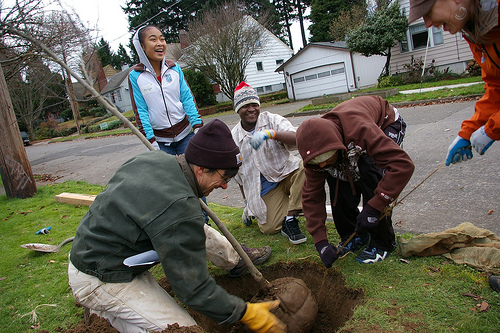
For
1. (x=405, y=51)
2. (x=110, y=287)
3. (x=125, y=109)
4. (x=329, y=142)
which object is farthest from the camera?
(x=125, y=109)

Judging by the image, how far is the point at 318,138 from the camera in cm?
261

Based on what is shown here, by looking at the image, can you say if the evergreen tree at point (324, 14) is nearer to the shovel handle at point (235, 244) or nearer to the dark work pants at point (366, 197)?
the dark work pants at point (366, 197)

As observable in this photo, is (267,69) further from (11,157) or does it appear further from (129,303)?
(129,303)

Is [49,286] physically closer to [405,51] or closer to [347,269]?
[347,269]

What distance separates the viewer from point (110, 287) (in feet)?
7.33

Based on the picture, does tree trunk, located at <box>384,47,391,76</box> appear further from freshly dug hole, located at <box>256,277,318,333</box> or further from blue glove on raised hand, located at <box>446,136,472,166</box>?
freshly dug hole, located at <box>256,277,318,333</box>

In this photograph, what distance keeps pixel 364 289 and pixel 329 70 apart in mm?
20766

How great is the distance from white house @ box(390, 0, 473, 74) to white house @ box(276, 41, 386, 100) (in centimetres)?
227

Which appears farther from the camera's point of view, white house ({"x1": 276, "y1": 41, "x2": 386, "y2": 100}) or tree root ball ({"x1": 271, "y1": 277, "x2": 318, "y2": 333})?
white house ({"x1": 276, "y1": 41, "x2": 386, "y2": 100})

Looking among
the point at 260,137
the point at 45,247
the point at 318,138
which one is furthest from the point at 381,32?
the point at 45,247

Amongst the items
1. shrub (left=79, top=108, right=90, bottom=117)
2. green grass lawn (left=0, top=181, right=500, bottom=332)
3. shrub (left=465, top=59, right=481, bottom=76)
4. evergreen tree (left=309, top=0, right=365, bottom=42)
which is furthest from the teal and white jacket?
shrub (left=79, top=108, right=90, bottom=117)

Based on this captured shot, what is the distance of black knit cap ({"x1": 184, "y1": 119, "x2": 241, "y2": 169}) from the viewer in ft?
6.77

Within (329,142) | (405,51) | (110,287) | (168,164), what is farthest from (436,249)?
(405,51)

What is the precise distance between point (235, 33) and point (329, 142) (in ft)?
69.9
